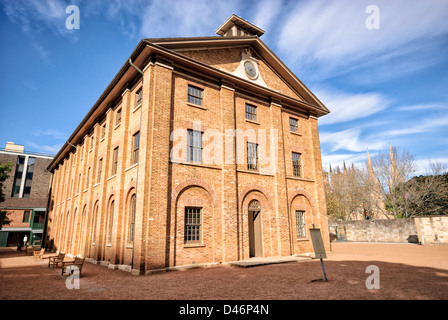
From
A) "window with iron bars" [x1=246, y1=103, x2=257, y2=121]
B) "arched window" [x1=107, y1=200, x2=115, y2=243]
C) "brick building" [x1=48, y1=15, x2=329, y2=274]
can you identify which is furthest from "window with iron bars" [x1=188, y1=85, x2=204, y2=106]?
"arched window" [x1=107, y1=200, x2=115, y2=243]

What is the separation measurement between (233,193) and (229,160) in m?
1.88

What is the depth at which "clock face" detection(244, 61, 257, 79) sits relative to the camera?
1801 cm

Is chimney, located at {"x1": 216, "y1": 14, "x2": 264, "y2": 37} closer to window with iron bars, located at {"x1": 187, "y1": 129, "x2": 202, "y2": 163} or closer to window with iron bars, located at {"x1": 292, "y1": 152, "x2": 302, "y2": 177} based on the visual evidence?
window with iron bars, located at {"x1": 292, "y1": 152, "x2": 302, "y2": 177}

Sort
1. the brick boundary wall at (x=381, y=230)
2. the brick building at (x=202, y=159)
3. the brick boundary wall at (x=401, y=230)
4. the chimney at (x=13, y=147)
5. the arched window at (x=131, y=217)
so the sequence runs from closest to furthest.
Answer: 1. the brick building at (x=202, y=159)
2. the arched window at (x=131, y=217)
3. the brick boundary wall at (x=401, y=230)
4. the brick boundary wall at (x=381, y=230)
5. the chimney at (x=13, y=147)

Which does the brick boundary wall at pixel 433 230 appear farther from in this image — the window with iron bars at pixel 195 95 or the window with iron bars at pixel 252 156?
the window with iron bars at pixel 195 95

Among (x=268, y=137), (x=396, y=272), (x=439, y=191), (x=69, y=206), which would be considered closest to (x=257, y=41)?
(x=268, y=137)

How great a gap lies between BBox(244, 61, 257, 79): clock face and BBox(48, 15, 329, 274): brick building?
0.10 meters

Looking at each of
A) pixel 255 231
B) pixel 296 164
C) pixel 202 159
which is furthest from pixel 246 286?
pixel 296 164

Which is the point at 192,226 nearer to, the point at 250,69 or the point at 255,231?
the point at 255,231

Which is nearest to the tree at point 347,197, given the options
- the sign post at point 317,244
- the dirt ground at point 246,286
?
the dirt ground at point 246,286

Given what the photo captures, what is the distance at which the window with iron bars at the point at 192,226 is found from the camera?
517 inches

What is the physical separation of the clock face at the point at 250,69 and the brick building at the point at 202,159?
0.33ft

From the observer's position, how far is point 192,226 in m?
13.4

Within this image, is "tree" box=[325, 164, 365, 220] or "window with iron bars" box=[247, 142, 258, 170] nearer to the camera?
"window with iron bars" box=[247, 142, 258, 170]
